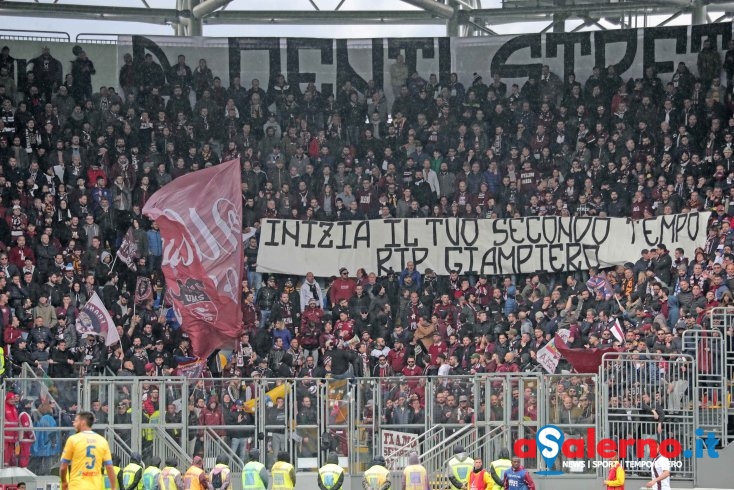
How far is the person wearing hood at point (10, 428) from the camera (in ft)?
76.1

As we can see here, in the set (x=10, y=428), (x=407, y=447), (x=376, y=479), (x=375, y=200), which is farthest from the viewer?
(x=375, y=200)

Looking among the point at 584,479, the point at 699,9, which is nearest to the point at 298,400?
the point at 584,479

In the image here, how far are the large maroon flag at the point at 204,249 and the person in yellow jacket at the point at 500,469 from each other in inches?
371

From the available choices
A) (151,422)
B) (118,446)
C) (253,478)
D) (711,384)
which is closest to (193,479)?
(253,478)

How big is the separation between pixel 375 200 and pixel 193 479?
1260cm

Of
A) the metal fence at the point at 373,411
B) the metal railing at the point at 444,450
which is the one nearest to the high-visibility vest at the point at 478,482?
the metal fence at the point at 373,411

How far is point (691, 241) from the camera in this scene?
29297 mm

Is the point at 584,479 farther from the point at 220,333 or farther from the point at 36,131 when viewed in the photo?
the point at 36,131

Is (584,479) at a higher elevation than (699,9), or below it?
below

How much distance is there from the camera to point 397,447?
81.9 ft

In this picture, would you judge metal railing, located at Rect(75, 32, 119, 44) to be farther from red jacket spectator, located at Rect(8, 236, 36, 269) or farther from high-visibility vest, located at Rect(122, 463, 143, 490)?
high-visibility vest, located at Rect(122, 463, 143, 490)

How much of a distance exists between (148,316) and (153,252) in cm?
216

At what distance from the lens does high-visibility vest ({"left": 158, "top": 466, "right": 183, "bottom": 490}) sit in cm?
2138

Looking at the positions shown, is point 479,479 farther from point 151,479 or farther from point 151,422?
point 151,422
